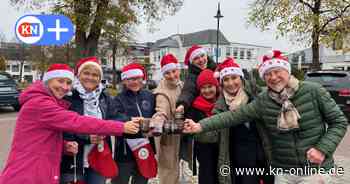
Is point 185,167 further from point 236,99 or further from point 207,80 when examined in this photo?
point 236,99

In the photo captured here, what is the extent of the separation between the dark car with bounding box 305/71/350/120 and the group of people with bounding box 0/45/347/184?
973 centimetres

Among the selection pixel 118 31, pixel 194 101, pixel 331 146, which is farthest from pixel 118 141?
pixel 118 31

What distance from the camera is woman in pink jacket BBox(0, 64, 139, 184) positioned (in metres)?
3.02

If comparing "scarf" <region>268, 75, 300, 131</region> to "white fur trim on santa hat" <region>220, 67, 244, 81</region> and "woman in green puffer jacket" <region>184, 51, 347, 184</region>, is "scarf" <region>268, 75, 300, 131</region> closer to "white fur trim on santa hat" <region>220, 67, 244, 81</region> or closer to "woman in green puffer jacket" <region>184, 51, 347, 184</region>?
"woman in green puffer jacket" <region>184, 51, 347, 184</region>

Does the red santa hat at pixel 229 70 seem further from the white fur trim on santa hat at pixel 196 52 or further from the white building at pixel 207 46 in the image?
the white building at pixel 207 46

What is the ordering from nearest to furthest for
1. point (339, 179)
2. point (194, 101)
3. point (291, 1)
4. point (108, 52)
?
point (194, 101) < point (339, 179) < point (291, 1) < point (108, 52)

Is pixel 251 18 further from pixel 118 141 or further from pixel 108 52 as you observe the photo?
pixel 108 52

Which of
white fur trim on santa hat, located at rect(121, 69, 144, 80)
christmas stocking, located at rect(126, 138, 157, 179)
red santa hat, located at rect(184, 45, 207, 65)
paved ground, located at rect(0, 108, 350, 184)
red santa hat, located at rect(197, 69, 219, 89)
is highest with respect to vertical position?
red santa hat, located at rect(184, 45, 207, 65)

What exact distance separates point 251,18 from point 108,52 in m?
24.4

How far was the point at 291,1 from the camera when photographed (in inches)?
894

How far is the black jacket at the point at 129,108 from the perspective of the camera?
13.5 feet

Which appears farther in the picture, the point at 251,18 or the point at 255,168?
the point at 251,18

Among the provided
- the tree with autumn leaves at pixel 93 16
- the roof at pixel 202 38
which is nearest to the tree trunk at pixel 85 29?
the tree with autumn leaves at pixel 93 16

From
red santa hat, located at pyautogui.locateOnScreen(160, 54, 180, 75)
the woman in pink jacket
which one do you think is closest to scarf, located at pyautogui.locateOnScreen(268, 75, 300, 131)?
the woman in pink jacket
